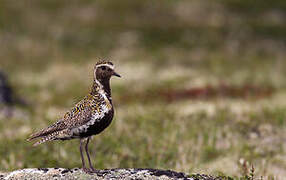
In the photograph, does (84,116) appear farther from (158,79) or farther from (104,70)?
(158,79)

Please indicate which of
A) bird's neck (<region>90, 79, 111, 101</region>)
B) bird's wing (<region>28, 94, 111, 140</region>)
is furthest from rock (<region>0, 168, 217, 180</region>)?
bird's neck (<region>90, 79, 111, 101</region>)

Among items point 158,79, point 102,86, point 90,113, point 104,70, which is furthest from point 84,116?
point 158,79

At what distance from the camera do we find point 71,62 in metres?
33.4

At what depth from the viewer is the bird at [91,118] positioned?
6.73m

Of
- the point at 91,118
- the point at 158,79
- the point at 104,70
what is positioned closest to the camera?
the point at 91,118

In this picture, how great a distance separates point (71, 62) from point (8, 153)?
22.3m

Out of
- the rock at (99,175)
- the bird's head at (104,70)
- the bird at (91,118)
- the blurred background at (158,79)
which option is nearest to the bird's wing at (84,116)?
the bird at (91,118)

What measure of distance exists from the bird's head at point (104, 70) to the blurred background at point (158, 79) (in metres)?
2.63

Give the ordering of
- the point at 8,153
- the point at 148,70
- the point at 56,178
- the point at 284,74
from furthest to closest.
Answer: the point at 148,70 < the point at 284,74 < the point at 8,153 < the point at 56,178

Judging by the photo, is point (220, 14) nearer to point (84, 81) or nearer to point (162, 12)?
point (162, 12)

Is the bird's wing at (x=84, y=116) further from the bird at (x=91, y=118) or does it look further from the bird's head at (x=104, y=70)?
the bird's head at (x=104, y=70)

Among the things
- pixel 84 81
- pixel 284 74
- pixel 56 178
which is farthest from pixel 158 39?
pixel 56 178

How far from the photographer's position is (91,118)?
6.73 metres

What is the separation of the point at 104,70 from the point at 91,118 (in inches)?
26.1
